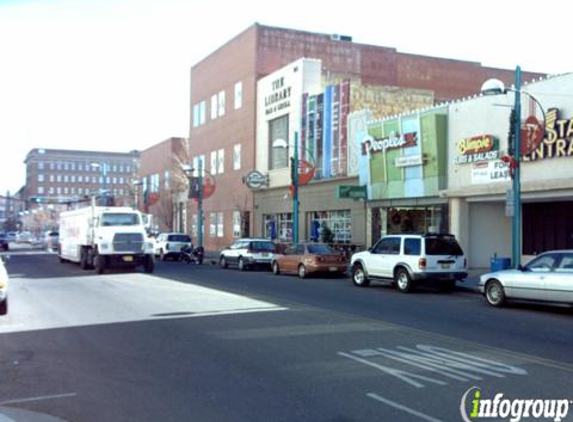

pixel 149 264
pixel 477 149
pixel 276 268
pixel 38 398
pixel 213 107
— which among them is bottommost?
pixel 38 398

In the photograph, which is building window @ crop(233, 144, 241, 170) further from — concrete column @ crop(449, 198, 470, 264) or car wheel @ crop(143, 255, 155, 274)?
concrete column @ crop(449, 198, 470, 264)

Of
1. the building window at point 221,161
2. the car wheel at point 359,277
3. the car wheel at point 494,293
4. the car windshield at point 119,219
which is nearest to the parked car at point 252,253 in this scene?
the car windshield at point 119,219

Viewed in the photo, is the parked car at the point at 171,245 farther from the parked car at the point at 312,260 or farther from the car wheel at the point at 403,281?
the car wheel at the point at 403,281

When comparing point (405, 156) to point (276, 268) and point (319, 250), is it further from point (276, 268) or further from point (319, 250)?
point (276, 268)

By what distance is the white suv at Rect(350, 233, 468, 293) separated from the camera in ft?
66.6

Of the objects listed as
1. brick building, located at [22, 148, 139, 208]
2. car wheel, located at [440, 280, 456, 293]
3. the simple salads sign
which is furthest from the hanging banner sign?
brick building, located at [22, 148, 139, 208]

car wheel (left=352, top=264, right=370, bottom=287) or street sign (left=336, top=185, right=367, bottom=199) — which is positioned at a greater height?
street sign (left=336, top=185, right=367, bottom=199)

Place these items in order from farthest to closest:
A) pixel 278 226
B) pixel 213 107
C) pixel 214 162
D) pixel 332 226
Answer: pixel 213 107 → pixel 214 162 → pixel 278 226 → pixel 332 226

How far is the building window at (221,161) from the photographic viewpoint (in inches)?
2133

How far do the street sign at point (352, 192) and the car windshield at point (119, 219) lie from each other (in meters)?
10.5

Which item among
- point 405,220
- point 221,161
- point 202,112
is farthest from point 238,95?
point 405,220

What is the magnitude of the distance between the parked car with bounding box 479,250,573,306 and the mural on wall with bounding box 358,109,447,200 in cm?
1369

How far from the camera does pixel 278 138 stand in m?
44.8

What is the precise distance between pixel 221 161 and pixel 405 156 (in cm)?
2541
